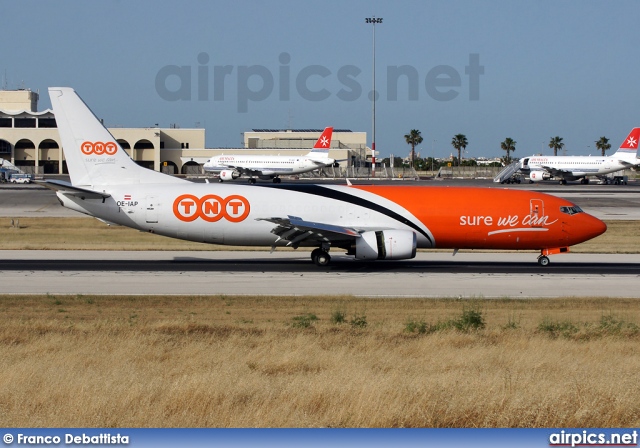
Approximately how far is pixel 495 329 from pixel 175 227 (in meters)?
18.1

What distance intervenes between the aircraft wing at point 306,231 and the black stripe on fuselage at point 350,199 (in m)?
1.36

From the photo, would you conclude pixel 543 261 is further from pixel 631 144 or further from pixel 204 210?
pixel 631 144

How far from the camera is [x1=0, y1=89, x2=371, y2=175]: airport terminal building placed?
139 meters

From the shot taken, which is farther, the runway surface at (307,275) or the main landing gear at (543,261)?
the main landing gear at (543,261)

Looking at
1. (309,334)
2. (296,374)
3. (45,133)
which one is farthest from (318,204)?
(45,133)

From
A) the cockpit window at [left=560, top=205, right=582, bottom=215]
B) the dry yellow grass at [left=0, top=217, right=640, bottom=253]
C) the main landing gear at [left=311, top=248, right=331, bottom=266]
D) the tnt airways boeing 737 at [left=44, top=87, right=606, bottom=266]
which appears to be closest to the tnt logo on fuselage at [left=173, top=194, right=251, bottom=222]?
the tnt airways boeing 737 at [left=44, top=87, right=606, bottom=266]

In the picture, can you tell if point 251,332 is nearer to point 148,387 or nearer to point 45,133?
point 148,387

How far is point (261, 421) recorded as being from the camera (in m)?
11.0

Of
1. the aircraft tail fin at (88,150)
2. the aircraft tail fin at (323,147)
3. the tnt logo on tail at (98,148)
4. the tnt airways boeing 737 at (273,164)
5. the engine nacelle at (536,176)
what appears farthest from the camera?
the engine nacelle at (536,176)

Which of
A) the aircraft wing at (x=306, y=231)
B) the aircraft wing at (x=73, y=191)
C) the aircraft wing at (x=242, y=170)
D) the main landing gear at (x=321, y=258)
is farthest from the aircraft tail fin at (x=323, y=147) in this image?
the aircraft wing at (x=73, y=191)

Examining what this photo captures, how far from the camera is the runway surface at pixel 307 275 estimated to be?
28.3m

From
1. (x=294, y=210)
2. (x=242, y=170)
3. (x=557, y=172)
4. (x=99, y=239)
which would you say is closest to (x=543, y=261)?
(x=294, y=210)

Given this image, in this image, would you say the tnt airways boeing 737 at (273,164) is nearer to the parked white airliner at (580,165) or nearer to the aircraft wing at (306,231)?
the parked white airliner at (580,165)

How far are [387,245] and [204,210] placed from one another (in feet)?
26.5
